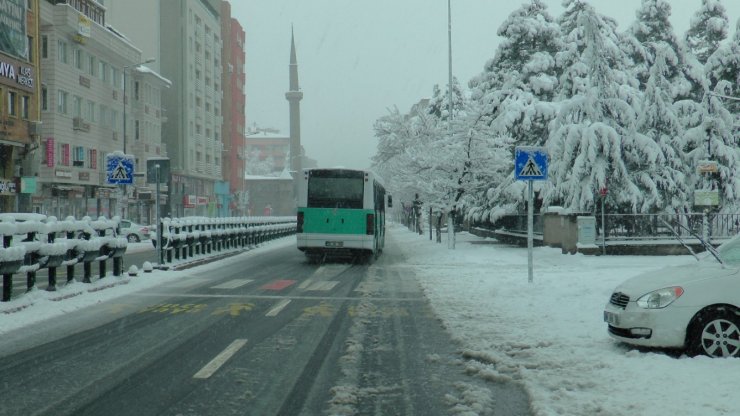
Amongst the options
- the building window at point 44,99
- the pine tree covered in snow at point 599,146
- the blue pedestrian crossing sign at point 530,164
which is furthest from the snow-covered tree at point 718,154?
the building window at point 44,99

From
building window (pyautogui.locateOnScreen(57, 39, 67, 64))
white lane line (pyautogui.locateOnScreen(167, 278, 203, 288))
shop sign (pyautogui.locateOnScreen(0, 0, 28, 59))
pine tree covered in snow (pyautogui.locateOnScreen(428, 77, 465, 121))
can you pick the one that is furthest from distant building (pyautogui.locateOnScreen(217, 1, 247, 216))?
white lane line (pyautogui.locateOnScreen(167, 278, 203, 288))

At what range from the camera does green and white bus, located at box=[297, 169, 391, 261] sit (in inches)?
867

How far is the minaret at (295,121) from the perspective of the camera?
125 meters

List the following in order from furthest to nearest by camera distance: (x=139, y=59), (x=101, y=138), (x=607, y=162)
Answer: (x=139, y=59) → (x=101, y=138) → (x=607, y=162)

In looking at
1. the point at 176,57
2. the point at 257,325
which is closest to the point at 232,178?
the point at 176,57

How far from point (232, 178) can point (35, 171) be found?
152ft

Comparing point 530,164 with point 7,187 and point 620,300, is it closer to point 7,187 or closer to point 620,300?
point 620,300

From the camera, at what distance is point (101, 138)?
49000 millimetres

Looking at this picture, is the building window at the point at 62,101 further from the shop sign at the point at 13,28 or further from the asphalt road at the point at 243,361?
the asphalt road at the point at 243,361

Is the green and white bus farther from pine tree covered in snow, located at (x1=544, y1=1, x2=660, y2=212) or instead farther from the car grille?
the car grille

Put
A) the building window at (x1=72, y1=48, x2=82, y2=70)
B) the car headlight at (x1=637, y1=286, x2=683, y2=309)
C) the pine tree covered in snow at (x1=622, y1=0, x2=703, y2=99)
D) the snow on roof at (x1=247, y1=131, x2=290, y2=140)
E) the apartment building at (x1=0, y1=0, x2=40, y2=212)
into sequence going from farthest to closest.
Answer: the snow on roof at (x1=247, y1=131, x2=290, y2=140) → the building window at (x1=72, y1=48, x2=82, y2=70) → the pine tree covered in snow at (x1=622, y1=0, x2=703, y2=99) → the apartment building at (x1=0, y1=0, x2=40, y2=212) → the car headlight at (x1=637, y1=286, x2=683, y2=309)

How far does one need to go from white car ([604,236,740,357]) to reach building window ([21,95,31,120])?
122 ft

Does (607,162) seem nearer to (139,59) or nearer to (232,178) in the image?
(139,59)

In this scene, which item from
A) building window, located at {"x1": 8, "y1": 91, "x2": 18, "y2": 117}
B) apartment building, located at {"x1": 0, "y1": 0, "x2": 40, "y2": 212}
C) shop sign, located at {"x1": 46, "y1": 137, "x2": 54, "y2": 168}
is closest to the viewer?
apartment building, located at {"x1": 0, "y1": 0, "x2": 40, "y2": 212}
